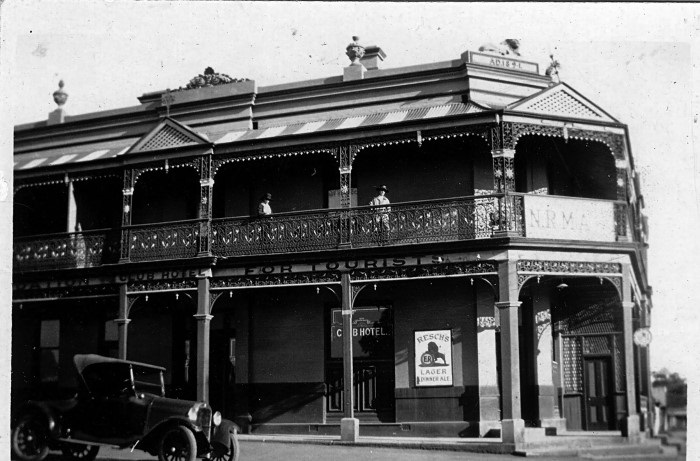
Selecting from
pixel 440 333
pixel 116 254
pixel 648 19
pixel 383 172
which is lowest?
pixel 440 333

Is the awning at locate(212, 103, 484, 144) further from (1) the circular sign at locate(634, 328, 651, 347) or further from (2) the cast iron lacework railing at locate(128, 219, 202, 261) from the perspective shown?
(1) the circular sign at locate(634, 328, 651, 347)

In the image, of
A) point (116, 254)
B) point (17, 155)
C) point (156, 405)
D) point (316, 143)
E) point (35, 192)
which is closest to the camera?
point (156, 405)

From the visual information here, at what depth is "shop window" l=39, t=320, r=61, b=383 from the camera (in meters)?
22.9

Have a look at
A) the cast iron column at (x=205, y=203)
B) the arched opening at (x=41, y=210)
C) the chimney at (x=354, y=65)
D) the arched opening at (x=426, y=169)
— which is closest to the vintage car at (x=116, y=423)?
the cast iron column at (x=205, y=203)

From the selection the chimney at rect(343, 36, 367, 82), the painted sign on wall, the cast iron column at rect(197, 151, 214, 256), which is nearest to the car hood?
the cast iron column at rect(197, 151, 214, 256)

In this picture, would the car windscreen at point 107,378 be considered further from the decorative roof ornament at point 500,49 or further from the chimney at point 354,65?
the decorative roof ornament at point 500,49

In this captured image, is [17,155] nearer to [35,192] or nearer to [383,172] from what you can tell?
[35,192]

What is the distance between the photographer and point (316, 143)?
1947 cm

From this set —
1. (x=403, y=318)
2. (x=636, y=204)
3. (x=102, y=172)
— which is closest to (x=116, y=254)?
(x=102, y=172)

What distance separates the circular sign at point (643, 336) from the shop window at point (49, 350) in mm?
14491

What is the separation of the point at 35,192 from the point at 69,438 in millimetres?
10560

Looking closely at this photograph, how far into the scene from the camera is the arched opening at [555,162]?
64.0ft

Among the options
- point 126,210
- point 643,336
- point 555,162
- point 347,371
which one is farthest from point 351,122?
point 643,336

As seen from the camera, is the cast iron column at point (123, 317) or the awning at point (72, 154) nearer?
the cast iron column at point (123, 317)
